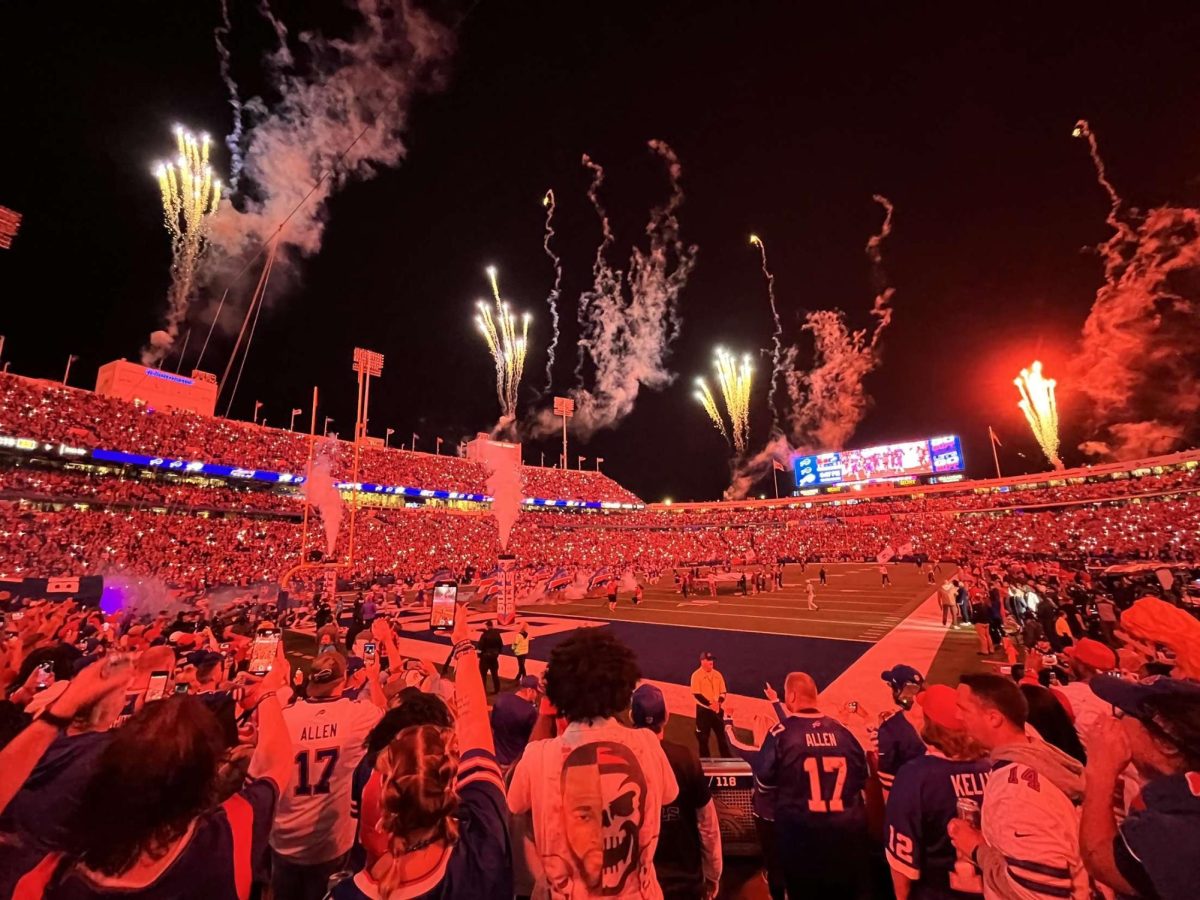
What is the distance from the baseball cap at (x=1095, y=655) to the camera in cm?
451

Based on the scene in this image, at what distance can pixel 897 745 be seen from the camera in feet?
11.8

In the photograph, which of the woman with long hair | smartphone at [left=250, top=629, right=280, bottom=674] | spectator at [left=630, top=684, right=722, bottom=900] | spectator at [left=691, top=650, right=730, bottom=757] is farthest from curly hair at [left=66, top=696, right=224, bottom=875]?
spectator at [left=691, top=650, right=730, bottom=757]

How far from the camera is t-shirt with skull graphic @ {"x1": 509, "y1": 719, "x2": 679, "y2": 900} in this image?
83.2 inches

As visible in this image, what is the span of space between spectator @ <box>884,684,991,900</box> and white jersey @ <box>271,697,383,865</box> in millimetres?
3401

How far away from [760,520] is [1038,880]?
76.6 m

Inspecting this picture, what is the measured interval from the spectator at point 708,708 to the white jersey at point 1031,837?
13.9 feet

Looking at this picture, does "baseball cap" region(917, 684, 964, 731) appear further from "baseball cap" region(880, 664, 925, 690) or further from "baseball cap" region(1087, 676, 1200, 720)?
"baseball cap" region(880, 664, 925, 690)

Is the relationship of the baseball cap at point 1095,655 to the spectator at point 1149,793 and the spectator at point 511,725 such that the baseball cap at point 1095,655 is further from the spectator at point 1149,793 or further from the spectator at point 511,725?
the spectator at point 511,725

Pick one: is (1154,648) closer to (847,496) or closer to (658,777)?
(658,777)

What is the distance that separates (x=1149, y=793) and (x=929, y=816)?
1032 millimetres

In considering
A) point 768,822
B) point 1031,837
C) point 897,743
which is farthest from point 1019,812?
point 768,822

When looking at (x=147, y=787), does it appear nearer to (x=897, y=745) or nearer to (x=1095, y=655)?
(x=897, y=745)

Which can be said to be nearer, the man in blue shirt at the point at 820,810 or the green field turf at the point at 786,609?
the man in blue shirt at the point at 820,810

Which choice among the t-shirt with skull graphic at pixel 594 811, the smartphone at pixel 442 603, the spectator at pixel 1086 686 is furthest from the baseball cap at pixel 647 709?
the smartphone at pixel 442 603
